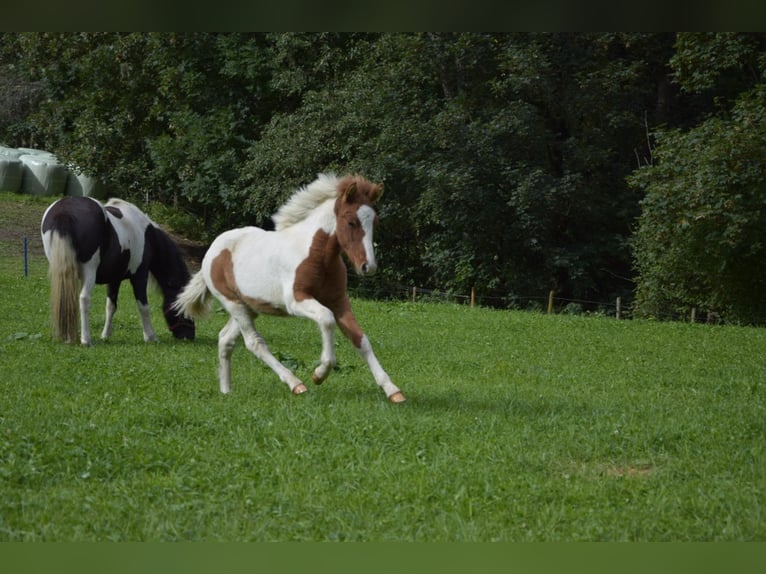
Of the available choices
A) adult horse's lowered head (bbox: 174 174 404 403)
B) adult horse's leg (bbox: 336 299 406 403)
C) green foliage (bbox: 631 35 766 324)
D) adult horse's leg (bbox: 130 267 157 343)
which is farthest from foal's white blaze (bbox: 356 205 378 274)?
green foliage (bbox: 631 35 766 324)

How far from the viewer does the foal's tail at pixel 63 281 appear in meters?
12.7

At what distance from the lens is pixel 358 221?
812 centimetres

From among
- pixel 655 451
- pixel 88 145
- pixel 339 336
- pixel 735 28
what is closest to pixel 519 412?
pixel 655 451

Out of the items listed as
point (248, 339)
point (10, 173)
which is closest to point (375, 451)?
point (248, 339)

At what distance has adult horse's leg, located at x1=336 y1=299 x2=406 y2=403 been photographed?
8.42 meters

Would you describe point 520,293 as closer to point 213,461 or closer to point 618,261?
Answer: point 618,261

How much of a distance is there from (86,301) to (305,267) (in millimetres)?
6311

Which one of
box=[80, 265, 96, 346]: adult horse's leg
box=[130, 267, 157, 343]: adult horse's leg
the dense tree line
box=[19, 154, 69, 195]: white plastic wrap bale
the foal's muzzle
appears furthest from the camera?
box=[19, 154, 69, 195]: white plastic wrap bale

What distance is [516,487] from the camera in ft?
18.2

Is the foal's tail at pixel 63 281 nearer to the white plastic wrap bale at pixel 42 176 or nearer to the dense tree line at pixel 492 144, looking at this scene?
the dense tree line at pixel 492 144

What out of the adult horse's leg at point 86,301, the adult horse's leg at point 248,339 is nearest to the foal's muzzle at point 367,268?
the adult horse's leg at point 248,339

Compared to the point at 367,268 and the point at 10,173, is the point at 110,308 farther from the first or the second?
the point at 10,173

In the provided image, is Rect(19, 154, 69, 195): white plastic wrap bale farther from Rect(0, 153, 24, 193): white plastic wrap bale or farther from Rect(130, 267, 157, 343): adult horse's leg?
Rect(130, 267, 157, 343): adult horse's leg

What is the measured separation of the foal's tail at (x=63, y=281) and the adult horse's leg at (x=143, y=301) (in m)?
1.67
